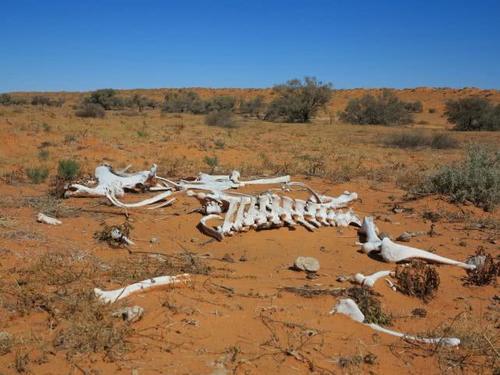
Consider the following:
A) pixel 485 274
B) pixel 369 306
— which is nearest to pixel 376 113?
pixel 485 274

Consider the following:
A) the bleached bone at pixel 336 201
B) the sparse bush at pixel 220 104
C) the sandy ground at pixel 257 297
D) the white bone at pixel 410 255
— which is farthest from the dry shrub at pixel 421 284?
the sparse bush at pixel 220 104

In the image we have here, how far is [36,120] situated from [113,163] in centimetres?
987

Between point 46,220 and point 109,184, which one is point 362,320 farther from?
point 109,184

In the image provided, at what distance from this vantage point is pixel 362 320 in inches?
139

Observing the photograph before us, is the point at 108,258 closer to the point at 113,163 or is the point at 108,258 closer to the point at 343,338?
the point at 343,338

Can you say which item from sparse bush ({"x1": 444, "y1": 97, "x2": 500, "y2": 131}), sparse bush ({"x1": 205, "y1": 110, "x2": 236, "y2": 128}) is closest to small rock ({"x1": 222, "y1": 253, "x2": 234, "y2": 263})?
sparse bush ({"x1": 205, "y1": 110, "x2": 236, "y2": 128})

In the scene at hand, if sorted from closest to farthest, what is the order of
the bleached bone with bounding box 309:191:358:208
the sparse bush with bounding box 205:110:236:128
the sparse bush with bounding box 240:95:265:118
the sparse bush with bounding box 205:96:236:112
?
the bleached bone with bounding box 309:191:358:208, the sparse bush with bounding box 205:110:236:128, the sparse bush with bounding box 240:95:265:118, the sparse bush with bounding box 205:96:236:112

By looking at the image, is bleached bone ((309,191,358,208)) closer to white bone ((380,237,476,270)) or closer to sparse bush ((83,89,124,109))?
white bone ((380,237,476,270))

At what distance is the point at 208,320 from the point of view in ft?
11.3

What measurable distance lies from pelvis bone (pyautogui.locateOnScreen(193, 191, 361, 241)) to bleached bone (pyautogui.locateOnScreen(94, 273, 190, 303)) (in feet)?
5.00

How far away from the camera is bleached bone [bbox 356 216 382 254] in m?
5.12

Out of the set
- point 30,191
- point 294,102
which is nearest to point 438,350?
point 30,191

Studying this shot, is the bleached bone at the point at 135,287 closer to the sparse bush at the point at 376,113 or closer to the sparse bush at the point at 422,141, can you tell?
the sparse bush at the point at 422,141

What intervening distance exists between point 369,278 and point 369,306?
23.5 inches
